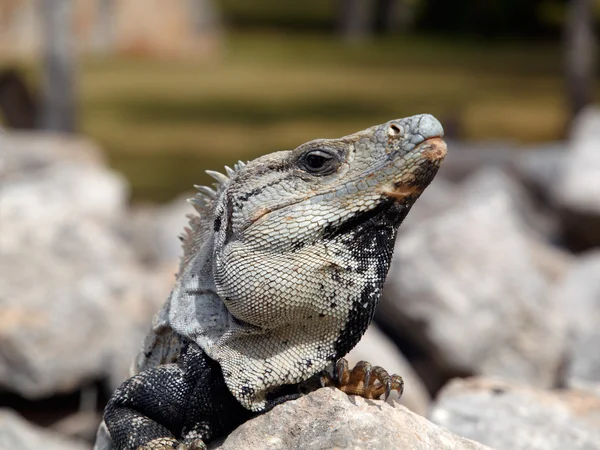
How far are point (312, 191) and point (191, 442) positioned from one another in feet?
2.81

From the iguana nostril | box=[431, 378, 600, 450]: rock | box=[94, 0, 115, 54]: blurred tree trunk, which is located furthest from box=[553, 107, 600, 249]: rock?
box=[94, 0, 115, 54]: blurred tree trunk

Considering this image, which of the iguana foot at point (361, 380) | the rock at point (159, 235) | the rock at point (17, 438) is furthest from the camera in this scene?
the rock at point (159, 235)

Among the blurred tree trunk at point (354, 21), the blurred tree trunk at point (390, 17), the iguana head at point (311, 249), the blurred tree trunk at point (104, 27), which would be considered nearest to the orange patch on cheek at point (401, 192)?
the iguana head at point (311, 249)

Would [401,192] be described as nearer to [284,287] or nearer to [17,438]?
[284,287]

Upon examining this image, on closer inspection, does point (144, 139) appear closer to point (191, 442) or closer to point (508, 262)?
point (508, 262)

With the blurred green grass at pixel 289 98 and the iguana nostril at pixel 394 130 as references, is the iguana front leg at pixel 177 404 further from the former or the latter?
the blurred green grass at pixel 289 98

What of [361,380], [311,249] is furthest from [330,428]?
[311,249]

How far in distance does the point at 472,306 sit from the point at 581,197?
124 inches

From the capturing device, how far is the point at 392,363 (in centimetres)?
622

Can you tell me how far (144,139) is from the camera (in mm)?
16750

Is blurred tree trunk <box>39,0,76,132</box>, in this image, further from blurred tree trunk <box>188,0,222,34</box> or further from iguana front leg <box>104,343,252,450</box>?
iguana front leg <box>104,343,252,450</box>

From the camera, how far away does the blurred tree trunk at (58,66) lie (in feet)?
45.4

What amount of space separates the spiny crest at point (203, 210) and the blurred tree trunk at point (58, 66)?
1098 centimetres

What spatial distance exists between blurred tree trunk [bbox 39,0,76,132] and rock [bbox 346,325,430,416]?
8773mm
